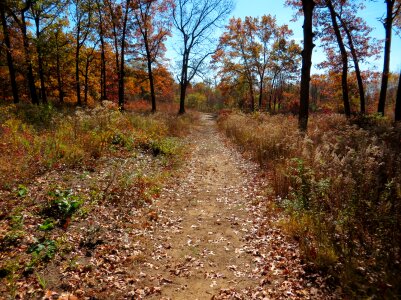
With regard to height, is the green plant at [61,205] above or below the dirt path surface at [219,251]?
above

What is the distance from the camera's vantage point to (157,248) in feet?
16.9

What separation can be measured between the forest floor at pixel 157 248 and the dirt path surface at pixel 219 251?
2 cm

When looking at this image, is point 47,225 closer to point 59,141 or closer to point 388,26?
point 59,141

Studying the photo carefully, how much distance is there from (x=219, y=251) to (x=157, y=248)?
1174 millimetres

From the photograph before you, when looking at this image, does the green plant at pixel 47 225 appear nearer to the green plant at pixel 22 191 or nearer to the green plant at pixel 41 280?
the green plant at pixel 41 280

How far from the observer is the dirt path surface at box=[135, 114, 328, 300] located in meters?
4.00

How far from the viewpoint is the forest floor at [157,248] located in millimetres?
3944

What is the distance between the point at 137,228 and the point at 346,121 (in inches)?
505

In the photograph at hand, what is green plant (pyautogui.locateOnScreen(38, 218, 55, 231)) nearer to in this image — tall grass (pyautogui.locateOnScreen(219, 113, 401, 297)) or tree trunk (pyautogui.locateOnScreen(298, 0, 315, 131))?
tall grass (pyautogui.locateOnScreen(219, 113, 401, 297))

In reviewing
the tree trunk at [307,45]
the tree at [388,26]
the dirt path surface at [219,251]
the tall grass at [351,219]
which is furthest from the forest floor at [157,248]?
the tree at [388,26]

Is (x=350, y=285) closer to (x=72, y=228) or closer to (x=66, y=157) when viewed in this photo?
(x=72, y=228)

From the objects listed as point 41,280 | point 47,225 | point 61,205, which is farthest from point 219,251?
point 61,205

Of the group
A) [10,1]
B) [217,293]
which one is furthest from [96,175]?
[10,1]

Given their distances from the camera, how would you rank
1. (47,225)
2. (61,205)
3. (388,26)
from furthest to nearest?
(388,26) → (61,205) → (47,225)
